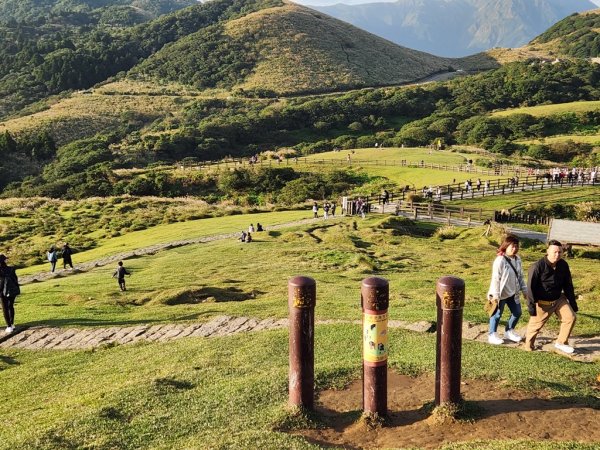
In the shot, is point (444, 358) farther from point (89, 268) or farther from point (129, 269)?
point (89, 268)

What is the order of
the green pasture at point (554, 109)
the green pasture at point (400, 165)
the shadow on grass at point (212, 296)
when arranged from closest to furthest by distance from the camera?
the shadow on grass at point (212, 296) → the green pasture at point (400, 165) → the green pasture at point (554, 109)

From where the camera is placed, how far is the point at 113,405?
8.73 metres

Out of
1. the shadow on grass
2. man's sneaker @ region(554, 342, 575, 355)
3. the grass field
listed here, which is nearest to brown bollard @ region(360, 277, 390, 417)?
the grass field

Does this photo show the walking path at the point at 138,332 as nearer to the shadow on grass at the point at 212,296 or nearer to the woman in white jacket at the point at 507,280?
the woman in white jacket at the point at 507,280

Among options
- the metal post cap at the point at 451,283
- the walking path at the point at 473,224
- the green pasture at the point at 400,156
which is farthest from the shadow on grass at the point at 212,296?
the green pasture at the point at 400,156

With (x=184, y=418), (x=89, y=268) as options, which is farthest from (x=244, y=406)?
(x=89, y=268)

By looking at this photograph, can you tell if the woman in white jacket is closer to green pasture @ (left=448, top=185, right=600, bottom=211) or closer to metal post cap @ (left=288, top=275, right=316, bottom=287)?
metal post cap @ (left=288, top=275, right=316, bottom=287)

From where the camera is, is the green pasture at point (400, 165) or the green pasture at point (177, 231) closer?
the green pasture at point (177, 231)

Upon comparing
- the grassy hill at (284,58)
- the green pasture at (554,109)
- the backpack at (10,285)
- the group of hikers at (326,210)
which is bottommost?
the group of hikers at (326,210)

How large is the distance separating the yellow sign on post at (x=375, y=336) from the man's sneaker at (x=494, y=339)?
14.6ft

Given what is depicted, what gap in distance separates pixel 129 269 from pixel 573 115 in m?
86.3

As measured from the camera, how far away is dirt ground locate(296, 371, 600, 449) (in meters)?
7.11

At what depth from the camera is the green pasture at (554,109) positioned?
92938 mm

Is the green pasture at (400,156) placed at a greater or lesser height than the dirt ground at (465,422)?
greater
